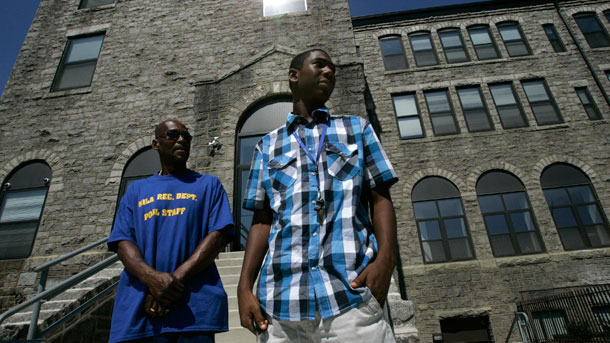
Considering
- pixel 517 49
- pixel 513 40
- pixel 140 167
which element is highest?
pixel 513 40

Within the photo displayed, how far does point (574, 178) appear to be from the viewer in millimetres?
11141

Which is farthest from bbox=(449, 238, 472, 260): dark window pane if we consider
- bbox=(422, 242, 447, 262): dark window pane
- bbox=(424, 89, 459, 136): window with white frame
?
bbox=(424, 89, 459, 136): window with white frame

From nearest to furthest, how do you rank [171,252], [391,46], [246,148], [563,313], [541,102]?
[171,252], [246,148], [563,313], [541,102], [391,46]

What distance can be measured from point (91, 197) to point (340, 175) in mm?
9047

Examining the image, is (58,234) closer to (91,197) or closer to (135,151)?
(91,197)

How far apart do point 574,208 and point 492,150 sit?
324 cm

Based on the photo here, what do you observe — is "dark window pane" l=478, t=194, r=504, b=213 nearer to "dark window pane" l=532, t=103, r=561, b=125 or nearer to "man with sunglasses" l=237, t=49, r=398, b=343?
"dark window pane" l=532, t=103, r=561, b=125

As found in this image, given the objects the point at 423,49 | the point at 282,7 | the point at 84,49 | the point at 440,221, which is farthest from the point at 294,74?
the point at 423,49

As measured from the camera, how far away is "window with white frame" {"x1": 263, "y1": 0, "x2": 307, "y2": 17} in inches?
398

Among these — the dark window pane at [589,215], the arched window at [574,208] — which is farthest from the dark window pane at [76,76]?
the dark window pane at [589,215]

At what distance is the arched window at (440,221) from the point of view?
1066 cm

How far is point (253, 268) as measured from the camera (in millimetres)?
1634

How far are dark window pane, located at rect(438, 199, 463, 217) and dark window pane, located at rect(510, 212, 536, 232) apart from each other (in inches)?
68.3

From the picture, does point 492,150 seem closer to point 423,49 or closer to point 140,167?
point 423,49
